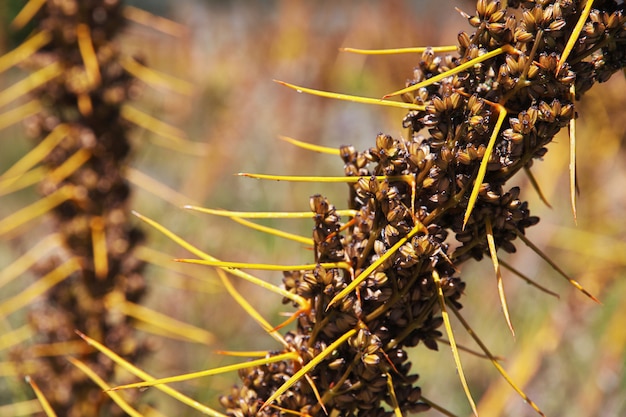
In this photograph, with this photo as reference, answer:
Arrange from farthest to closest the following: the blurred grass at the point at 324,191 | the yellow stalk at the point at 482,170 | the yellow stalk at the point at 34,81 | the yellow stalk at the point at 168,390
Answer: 1. the blurred grass at the point at 324,191
2. the yellow stalk at the point at 34,81
3. the yellow stalk at the point at 168,390
4. the yellow stalk at the point at 482,170

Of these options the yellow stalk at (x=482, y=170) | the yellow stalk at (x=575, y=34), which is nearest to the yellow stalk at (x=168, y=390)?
the yellow stalk at (x=482, y=170)

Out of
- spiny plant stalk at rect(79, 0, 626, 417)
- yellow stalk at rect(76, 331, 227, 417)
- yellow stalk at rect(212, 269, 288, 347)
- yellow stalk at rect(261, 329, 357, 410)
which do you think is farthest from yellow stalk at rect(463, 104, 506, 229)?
yellow stalk at rect(76, 331, 227, 417)

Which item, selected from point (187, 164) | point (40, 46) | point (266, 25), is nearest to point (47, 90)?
point (40, 46)

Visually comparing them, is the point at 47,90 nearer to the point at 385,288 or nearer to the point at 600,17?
the point at 385,288

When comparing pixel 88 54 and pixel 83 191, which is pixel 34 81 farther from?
pixel 83 191

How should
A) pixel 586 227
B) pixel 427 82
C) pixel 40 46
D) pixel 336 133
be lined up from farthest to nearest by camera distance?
pixel 336 133 < pixel 586 227 < pixel 40 46 < pixel 427 82

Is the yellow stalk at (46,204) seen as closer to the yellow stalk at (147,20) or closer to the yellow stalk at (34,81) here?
the yellow stalk at (34,81)

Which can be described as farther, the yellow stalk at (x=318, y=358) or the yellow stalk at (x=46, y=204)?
the yellow stalk at (x=46, y=204)
